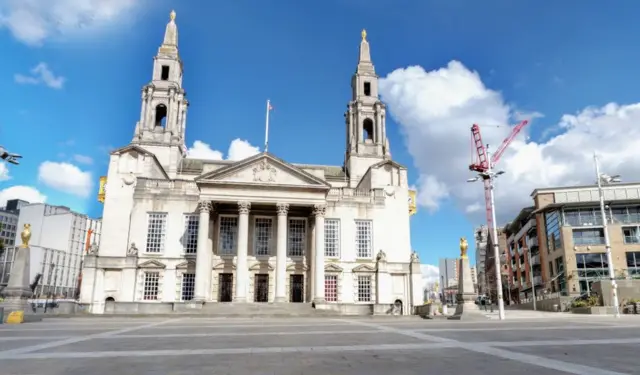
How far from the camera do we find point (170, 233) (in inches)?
1690

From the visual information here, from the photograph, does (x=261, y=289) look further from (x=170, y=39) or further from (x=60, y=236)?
(x=60, y=236)

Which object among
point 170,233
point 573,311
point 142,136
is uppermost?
point 142,136

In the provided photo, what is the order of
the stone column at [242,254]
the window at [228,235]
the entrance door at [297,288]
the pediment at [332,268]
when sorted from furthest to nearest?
the entrance door at [297,288]
the window at [228,235]
the pediment at [332,268]
the stone column at [242,254]

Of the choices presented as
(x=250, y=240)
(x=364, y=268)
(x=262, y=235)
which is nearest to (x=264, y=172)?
(x=262, y=235)

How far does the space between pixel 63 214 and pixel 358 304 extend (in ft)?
414

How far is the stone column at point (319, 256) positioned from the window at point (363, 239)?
5665mm

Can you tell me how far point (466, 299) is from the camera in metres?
28.2

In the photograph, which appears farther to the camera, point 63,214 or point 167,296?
point 63,214

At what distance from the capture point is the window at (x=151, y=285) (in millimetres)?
41906

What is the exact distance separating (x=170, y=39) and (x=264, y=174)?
25946mm

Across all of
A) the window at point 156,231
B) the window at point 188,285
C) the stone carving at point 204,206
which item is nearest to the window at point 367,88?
the stone carving at point 204,206

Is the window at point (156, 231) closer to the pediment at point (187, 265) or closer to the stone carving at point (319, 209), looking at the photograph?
the pediment at point (187, 265)

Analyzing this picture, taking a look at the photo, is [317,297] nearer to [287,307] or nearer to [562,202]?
[287,307]

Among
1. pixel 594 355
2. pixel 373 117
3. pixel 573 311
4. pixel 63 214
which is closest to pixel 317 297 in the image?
pixel 573 311
